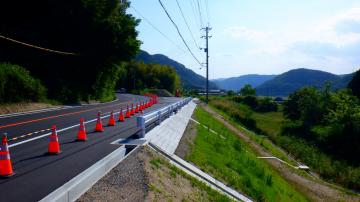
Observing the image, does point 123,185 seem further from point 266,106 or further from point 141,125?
point 266,106

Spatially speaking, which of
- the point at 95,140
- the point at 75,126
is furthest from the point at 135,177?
the point at 75,126

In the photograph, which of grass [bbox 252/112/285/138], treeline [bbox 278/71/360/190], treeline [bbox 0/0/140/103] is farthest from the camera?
grass [bbox 252/112/285/138]

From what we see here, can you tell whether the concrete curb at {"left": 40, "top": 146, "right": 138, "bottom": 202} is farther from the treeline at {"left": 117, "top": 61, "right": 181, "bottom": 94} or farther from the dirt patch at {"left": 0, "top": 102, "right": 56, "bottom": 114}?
the treeline at {"left": 117, "top": 61, "right": 181, "bottom": 94}

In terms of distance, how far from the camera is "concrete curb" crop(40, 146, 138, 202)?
675cm

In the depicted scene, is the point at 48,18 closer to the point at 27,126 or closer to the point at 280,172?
the point at 27,126

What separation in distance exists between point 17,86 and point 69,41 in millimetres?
12404

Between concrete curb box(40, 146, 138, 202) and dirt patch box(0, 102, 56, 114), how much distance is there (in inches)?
673

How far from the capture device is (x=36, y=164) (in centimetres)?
999

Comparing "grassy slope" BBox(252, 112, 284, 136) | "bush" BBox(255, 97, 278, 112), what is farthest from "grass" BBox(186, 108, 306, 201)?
"bush" BBox(255, 97, 278, 112)

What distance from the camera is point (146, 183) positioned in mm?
8852

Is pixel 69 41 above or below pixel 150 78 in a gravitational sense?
above

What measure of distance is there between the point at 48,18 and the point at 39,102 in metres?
10.2

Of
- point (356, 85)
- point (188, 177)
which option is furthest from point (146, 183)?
point (356, 85)

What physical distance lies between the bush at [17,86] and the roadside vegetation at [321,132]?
749 inches
